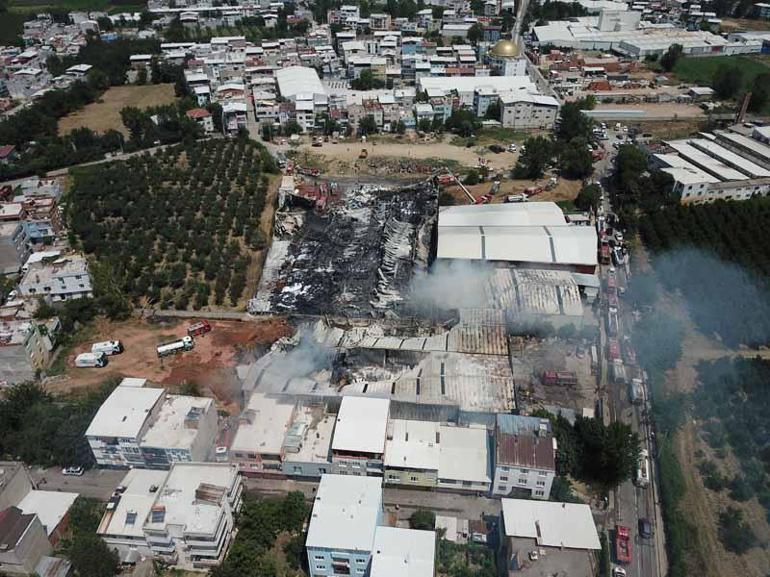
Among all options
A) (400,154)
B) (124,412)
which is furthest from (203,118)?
(124,412)

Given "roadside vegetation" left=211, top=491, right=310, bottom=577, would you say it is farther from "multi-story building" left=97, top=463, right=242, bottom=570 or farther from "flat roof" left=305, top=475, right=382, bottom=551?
"flat roof" left=305, top=475, right=382, bottom=551

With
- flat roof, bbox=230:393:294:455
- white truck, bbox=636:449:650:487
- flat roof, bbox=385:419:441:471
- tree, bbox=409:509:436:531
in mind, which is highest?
flat roof, bbox=230:393:294:455

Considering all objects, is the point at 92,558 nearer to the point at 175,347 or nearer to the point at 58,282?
the point at 175,347

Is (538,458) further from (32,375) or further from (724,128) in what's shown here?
(724,128)

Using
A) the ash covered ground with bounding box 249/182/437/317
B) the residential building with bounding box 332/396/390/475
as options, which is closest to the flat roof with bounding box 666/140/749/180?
the ash covered ground with bounding box 249/182/437/317

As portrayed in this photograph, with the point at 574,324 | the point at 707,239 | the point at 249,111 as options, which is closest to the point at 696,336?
the point at 574,324
